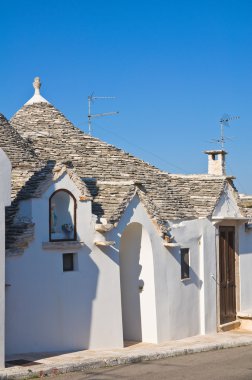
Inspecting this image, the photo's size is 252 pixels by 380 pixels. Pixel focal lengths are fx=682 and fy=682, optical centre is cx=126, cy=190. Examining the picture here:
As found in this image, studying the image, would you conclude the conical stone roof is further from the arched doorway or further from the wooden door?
the wooden door

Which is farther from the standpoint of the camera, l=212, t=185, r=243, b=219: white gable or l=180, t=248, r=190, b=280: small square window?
l=212, t=185, r=243, b=219: white gable

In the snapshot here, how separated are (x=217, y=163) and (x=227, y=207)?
2297 millimetres

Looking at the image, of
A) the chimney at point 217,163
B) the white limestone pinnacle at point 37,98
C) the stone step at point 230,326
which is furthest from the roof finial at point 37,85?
the stone step at point 230,326

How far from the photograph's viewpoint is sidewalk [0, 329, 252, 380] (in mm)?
13616

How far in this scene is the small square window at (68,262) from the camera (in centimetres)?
1661

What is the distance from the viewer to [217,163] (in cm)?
2370

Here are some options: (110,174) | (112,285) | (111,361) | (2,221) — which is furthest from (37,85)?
(111,361)

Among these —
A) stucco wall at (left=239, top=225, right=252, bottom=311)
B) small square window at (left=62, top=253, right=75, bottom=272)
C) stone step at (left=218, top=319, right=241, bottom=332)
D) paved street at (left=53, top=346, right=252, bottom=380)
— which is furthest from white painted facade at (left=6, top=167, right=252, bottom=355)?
paved street at (left=53, top=346, right=252, bottom=380)

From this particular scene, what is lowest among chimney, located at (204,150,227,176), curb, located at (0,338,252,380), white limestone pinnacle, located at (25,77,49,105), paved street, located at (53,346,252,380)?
paved street, located at (53,346,252,380)

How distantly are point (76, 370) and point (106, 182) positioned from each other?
6401 millimetres

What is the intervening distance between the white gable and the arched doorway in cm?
318

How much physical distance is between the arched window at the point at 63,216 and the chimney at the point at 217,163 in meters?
8.22

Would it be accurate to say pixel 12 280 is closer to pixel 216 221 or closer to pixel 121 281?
pixel 121 281

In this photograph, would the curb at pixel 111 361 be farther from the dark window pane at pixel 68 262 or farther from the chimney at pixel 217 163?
the chimney at pixel 217 163
